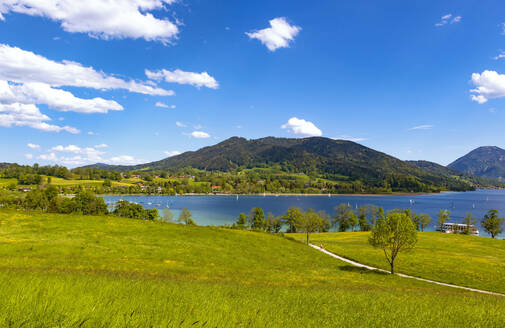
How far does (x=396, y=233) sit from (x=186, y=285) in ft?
112

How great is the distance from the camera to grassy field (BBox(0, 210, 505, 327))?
158 inches

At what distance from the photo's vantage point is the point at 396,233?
114 feet

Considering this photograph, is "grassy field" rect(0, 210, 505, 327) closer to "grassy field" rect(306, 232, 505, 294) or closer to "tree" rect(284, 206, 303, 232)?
"grassy field" rect(306, 232, 505, 294)

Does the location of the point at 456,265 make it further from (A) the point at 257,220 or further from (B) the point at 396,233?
(A) the point at 257,220

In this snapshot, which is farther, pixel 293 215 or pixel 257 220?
pixel 257 220

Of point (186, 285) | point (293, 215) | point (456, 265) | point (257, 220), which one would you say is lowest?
point (257, 220)

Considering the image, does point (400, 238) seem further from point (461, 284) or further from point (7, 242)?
point (7, 242)

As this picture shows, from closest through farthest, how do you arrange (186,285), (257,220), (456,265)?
(186,285) → (456,265) → (257,220)

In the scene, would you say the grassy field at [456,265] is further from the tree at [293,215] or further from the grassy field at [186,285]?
the tree at [293,215]

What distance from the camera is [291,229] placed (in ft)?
393

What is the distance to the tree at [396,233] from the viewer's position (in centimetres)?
3444

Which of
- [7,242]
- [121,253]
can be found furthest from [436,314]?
[7,242]

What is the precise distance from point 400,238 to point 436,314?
32646 millimetres

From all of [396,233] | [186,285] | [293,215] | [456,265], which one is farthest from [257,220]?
[186,285]
